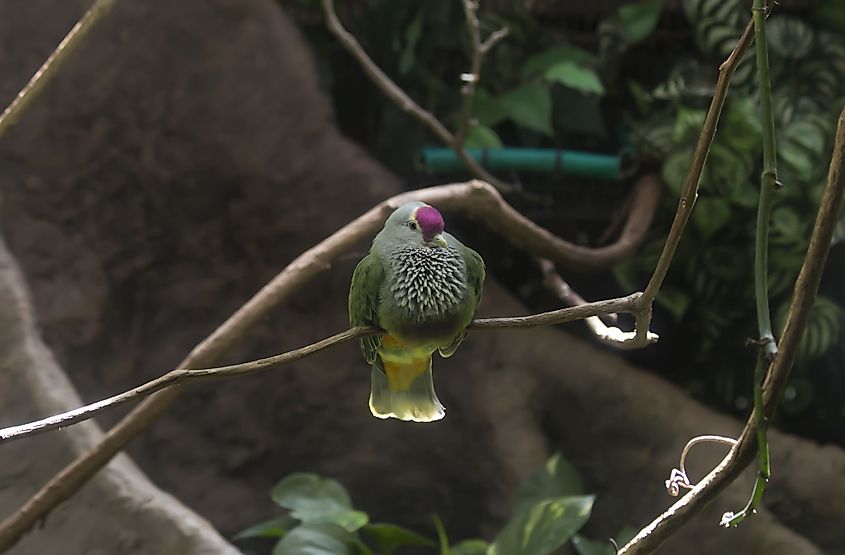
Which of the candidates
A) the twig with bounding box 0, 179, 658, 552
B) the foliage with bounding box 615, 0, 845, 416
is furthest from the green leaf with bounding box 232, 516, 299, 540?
the foliage with bounding box 615, 0, 845, 416

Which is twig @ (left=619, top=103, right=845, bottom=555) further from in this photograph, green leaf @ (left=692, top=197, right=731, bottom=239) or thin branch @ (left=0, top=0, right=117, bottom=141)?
green leaf @ (left=692, top=197, right=731, bottom=239)

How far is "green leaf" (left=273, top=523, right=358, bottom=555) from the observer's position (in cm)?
166

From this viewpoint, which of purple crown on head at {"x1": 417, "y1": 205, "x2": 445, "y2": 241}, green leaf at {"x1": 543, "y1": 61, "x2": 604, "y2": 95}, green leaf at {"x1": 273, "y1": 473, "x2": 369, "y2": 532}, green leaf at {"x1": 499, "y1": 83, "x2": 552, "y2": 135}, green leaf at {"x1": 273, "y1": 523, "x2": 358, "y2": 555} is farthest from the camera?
green leaf at {"x1": 499, "y1": 83, "x2": 552, "y2": 135}

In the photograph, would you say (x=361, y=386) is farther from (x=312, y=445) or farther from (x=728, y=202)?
(x=728, y=202)

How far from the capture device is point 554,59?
7.54 feet

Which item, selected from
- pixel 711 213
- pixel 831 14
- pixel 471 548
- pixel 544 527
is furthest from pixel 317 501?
pixel 831 14

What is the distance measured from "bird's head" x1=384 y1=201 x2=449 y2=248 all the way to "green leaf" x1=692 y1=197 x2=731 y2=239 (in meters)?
1.34

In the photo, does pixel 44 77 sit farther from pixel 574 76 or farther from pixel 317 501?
pixel 574 76

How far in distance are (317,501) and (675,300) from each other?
1.04 metres

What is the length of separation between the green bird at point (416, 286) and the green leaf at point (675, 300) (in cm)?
140

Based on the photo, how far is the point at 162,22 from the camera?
2.14 meters

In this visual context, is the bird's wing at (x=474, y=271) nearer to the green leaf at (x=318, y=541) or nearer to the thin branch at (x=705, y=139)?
the thin branch at (x=705, y=139)

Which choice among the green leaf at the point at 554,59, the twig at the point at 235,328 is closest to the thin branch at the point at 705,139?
the twig at the point at 235,328

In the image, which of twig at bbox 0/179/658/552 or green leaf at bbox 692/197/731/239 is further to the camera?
green leaf at bbox 692/197/731/239
